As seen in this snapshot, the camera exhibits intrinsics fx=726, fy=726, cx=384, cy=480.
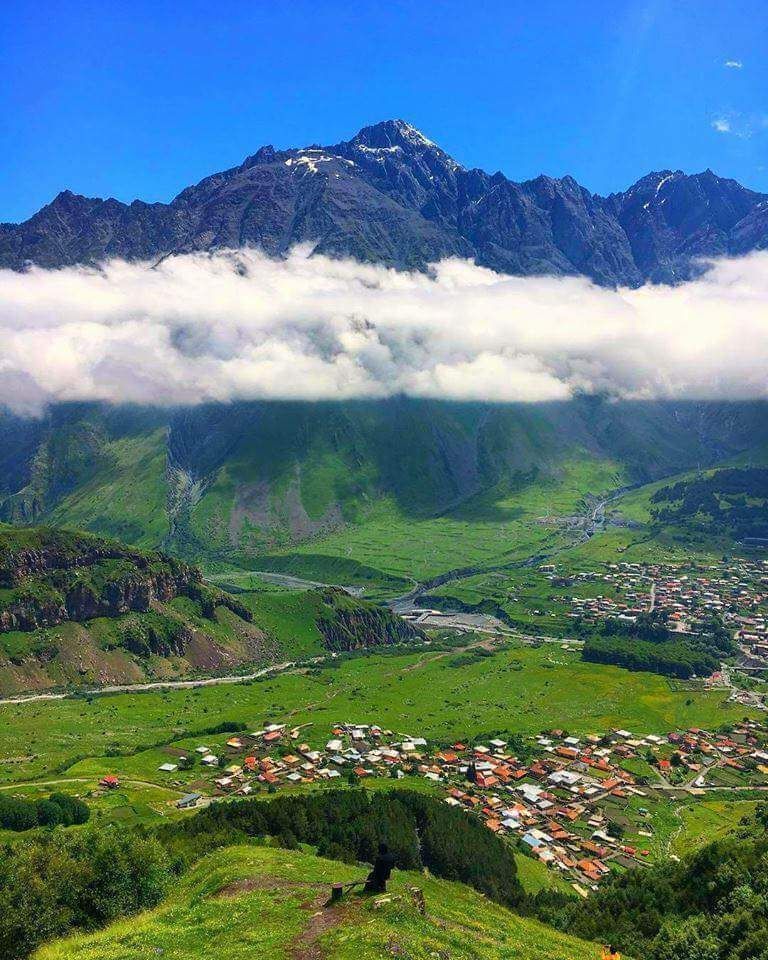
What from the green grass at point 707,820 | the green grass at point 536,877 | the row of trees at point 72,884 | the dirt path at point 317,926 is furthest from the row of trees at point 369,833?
the dirt path at point 317,926

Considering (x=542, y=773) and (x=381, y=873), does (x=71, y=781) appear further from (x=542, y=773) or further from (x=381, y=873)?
(x=381, y=873)

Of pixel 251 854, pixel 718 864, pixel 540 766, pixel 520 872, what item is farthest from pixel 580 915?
pixel 540 766

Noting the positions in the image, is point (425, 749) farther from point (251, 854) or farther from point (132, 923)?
point (132, 923)

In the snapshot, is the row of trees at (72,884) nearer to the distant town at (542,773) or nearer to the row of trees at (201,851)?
the row of trees at (201,851)

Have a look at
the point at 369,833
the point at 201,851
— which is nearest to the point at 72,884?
the point at 201,851

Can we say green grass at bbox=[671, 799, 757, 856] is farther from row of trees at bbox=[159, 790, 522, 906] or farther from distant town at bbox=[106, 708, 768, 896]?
row of trees at bbox=[159, 790, 522, 906]
